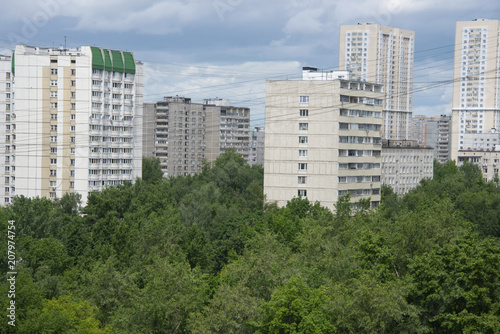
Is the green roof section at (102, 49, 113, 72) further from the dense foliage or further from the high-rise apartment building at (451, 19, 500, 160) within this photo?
the high-rise apartment building at (451, 19, 500, 160)

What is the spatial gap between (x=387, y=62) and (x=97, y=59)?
103354mm

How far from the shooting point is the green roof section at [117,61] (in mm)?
101000

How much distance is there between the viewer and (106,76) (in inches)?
3927

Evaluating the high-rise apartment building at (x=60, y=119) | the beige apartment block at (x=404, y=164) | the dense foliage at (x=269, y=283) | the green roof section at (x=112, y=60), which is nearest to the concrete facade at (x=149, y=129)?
the green roof section at (x=112, y=60)

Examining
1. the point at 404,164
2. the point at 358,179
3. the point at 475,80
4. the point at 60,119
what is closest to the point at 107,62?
the point at 60,119

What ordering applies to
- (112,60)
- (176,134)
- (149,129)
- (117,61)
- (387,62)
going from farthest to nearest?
(387,62)
(149,129)
(176,134)
(117,61)
(112,60)

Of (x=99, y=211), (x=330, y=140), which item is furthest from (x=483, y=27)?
(x=99, y=211)

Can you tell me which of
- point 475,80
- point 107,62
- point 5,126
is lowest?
point 5,126

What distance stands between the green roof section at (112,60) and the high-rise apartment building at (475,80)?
373 ft

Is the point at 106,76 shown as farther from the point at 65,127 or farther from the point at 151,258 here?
the point at 151,258

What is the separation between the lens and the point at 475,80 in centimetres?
18875

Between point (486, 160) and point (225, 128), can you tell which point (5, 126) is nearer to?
point (225, 128)

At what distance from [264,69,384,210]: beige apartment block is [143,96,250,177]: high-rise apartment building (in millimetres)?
67967

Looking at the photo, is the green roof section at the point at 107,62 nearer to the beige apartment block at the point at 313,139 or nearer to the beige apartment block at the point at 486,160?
the beige apartment block at the point at 313,139
